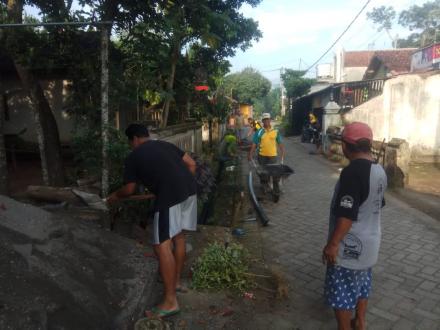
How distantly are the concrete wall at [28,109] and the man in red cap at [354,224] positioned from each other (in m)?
10.0

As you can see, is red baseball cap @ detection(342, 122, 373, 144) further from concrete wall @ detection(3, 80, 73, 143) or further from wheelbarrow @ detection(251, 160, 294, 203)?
concrete wall @ detection(3, 80, 73, 143)

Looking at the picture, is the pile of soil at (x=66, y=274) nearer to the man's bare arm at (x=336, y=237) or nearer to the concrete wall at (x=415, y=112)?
the man's bare arm at (x=336, y=237)

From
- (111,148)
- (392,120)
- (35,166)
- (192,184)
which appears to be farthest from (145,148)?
(392,120)

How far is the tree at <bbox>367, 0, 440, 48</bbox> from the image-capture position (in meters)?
41.1

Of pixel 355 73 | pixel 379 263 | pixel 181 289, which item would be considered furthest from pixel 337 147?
pixel 355 73

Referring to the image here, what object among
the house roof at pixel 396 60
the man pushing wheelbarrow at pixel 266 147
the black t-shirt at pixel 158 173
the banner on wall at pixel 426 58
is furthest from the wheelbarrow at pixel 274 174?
the house roof at pixel 396 60

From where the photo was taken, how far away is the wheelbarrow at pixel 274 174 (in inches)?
301

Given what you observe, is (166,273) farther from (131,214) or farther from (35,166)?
(35,166)

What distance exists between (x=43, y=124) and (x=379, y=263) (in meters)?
5.50

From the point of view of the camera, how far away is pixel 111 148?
5.02m

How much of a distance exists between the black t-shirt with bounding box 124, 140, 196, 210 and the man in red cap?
1.35 m

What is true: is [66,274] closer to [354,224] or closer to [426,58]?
[354,224]

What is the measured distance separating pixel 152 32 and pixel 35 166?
6.71 meters

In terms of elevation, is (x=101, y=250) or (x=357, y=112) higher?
(x=357, y=112)
